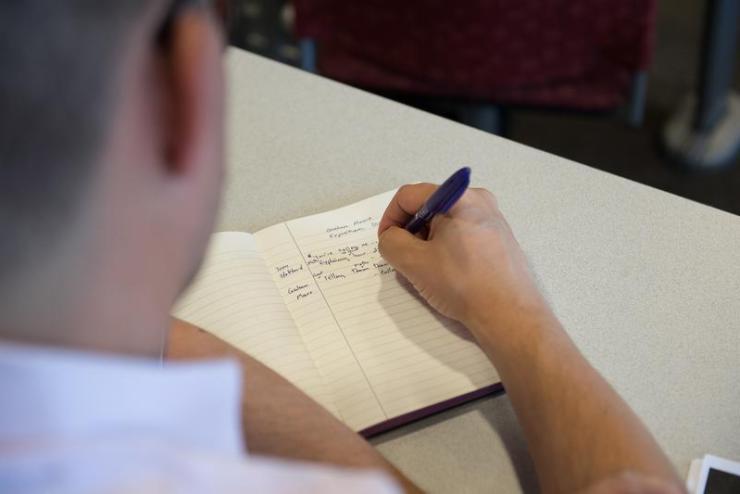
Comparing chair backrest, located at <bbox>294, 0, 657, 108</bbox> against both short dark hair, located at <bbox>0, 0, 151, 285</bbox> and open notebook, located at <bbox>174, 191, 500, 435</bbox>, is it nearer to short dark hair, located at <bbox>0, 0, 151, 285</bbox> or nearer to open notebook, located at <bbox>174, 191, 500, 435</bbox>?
open notebook, located at <bbox>174, 191, 500, 435</bbox>

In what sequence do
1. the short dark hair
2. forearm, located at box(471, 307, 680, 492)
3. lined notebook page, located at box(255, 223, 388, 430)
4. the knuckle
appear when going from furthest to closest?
the knuckle < lined notebook page, located at box(255, 223, 388, 430) < forearm, located at box(471, 307, 680, 492) < the short dark hair

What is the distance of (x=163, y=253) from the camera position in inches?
18.1

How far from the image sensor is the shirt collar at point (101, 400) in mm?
387

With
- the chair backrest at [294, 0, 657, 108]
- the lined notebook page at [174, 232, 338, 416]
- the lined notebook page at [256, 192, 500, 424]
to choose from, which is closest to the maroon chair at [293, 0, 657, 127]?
the chair backrest at [294, 0, 657, 108]

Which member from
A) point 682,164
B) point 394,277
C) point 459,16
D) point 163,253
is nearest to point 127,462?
point 163,253

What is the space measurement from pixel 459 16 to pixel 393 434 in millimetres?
737

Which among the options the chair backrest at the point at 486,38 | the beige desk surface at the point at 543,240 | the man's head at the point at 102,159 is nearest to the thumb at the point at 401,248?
the beige desk surface at the point at 543,240

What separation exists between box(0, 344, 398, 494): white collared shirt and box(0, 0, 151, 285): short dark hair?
0.05 m

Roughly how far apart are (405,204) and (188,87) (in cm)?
42

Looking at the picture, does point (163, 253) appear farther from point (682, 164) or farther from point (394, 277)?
point (682, 164)

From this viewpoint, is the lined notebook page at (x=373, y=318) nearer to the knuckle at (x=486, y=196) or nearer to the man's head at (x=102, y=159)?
the knuckle at (x=486, y=196)

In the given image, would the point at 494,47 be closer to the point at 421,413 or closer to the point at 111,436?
the point at 421,413

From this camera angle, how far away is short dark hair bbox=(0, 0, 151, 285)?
365 millimetres

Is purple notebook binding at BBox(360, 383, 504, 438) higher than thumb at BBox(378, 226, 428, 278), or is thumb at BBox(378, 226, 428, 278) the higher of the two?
thumb at BBox(378, 226, 428, 278)
